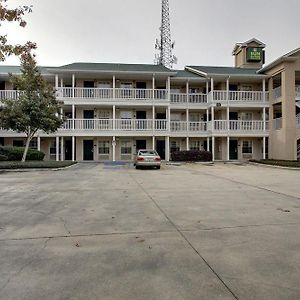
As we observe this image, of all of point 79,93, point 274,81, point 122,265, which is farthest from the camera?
point 274,81

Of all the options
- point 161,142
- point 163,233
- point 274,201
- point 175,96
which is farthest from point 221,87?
point 163,233

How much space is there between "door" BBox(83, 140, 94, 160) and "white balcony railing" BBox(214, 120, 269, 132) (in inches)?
494

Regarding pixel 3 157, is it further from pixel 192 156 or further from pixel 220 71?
pixel 220 71

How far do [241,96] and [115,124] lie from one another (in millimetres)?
12938

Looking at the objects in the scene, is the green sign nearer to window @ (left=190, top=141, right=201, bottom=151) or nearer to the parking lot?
window @ (left=190, top=141, right=201, bottom=151)

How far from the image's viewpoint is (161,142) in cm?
→ 3152

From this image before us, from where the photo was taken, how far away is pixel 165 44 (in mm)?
60938

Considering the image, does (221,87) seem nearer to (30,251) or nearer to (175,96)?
(175,96)

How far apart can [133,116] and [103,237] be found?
25903mm

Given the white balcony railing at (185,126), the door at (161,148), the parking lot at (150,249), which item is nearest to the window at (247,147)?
the white balcony railing at (185,126)

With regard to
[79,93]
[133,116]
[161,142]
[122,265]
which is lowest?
[122,265]

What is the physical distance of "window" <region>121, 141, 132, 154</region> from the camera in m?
30.4

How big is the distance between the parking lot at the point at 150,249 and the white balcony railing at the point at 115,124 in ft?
64.5

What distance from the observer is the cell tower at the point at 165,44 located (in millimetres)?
59531
